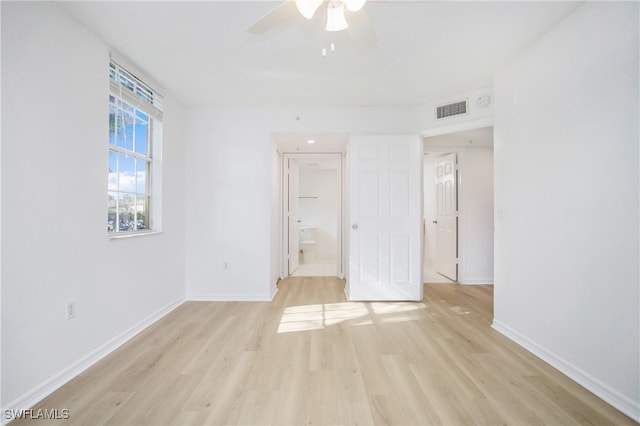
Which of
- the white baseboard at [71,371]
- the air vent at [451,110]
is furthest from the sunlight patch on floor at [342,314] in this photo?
the air vent at [451,110]

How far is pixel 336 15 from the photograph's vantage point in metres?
1.50

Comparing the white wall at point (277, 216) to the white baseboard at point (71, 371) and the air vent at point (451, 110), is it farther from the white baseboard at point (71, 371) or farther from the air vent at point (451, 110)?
the air vent at point (451, 110)

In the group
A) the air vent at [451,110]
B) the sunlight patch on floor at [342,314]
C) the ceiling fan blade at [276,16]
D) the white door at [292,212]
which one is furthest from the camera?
the white door at [292,212]

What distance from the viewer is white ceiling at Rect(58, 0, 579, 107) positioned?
179 cm

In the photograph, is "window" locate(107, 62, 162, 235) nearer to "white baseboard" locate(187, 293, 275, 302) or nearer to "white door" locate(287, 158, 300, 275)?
"white baseboard" locate(187, 293, 275, 302)

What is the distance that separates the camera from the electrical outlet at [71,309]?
1.82 m

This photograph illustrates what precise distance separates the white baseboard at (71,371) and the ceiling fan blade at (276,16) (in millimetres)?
2424

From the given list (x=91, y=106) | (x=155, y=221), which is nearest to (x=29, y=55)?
(x=91, y=106)

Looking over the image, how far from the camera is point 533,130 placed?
2.17 metres

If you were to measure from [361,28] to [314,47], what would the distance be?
717 mm

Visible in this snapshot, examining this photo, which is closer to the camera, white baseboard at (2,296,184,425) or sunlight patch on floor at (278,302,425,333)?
white baseboard at (2,296,184,425)

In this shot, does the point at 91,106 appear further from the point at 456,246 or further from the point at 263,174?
the point at 456,246

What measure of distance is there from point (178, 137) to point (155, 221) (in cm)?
105
